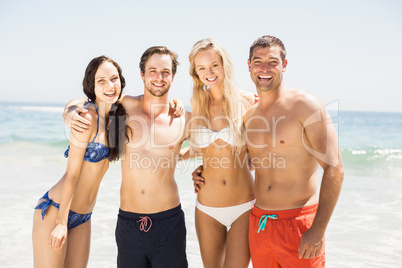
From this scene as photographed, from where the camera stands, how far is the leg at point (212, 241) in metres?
3.69

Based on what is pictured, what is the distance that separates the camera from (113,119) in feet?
11.7

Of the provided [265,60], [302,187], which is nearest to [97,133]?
[265,60]

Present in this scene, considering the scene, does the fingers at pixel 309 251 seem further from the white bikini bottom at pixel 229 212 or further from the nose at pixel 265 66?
the nose at pixel 265 66

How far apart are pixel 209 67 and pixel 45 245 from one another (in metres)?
2.31

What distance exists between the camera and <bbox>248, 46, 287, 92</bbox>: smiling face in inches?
125

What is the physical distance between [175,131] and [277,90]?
1169 mm

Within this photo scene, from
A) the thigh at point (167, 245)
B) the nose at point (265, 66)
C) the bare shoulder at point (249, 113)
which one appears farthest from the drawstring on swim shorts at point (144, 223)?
the nose at point (265, 66)

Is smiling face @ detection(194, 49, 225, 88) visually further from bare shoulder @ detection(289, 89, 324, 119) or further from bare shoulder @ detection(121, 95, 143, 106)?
bare shoulder @ detection(289, 89, 324, 119)

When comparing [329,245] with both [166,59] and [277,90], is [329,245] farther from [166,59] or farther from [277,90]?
[166,59]

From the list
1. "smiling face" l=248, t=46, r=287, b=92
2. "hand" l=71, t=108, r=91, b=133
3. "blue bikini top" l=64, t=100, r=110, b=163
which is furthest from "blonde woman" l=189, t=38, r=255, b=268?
"hand" l=71, t=108, r=91, b=133

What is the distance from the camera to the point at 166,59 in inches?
147

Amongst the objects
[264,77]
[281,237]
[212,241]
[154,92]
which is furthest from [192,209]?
[264,77]

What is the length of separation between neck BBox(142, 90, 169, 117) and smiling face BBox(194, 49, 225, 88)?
17.8 inches

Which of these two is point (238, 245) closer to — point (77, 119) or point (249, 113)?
point (249, 113)
